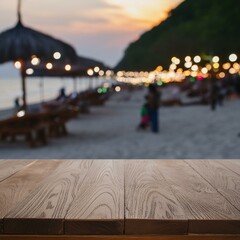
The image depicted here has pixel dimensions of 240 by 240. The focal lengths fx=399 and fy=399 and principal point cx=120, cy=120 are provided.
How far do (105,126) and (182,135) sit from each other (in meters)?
3.80

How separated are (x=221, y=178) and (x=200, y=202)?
44cm

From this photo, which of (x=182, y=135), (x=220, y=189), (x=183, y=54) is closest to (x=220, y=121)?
(x=182, y=135)

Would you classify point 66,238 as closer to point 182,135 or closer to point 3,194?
point 3,194

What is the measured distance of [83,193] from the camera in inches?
62.7

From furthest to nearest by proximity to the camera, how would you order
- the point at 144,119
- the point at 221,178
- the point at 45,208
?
the point at 144,119
the point at 221,178
the point at 45,208

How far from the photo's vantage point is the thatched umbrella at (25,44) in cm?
880

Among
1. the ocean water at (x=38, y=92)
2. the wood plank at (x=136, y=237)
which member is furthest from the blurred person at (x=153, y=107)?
the ocean water at (x=38, y=92)

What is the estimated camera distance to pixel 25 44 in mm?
8875

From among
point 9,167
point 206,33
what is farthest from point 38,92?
point 9,167

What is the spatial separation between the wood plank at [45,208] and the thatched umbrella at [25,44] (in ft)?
24.0

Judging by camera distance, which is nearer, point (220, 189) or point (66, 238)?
point (66, 238)

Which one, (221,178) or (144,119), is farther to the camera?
(144,119)

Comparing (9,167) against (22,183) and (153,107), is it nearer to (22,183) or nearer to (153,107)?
(22,183)

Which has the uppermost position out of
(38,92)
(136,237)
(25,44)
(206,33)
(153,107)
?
(206,33)
